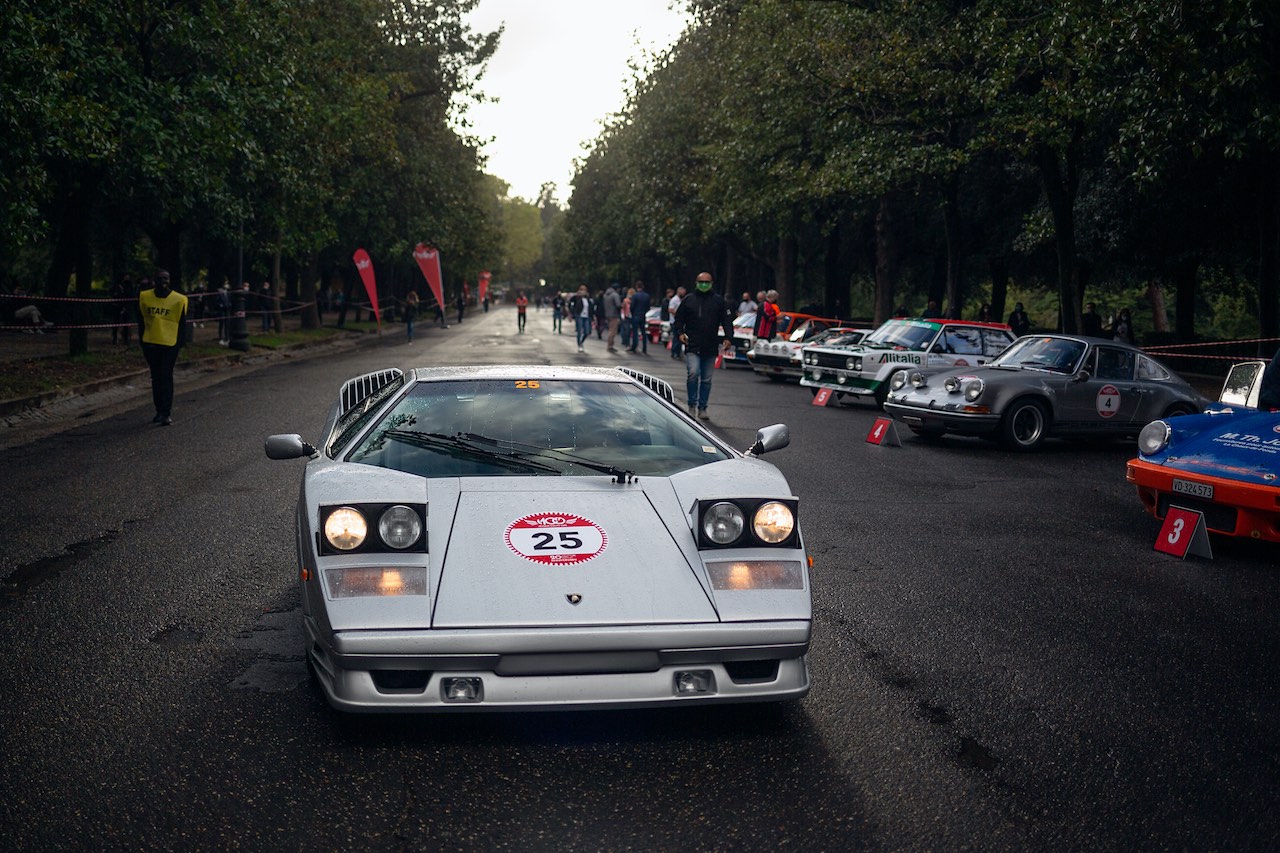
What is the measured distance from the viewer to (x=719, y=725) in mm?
4246

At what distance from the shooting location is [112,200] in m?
26.3

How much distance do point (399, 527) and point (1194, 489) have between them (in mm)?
5903

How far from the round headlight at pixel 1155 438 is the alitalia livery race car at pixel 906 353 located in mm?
9507

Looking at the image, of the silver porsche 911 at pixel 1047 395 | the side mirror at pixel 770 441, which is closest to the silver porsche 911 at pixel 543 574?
the side mirror at pixel 770 441

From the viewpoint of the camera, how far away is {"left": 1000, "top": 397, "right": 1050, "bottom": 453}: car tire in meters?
13.7

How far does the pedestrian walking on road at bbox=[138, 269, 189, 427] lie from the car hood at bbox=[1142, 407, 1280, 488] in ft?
34.0

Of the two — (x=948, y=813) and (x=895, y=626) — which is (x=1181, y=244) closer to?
(x=895, y=626)

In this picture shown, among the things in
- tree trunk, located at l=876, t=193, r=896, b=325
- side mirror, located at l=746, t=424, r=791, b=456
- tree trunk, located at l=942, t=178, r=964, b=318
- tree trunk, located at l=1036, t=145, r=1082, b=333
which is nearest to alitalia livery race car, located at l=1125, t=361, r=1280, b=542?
side mirror, located at l=746, t=424, r=791, b=456

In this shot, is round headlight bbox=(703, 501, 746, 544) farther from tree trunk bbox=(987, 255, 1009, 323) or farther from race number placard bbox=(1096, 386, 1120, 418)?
tree trunk bbox=(987, 255, 1009, 323)

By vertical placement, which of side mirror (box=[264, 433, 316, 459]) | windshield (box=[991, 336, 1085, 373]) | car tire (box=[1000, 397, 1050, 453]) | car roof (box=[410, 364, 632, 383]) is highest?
car roof (box=[410, 364, 632, 383])

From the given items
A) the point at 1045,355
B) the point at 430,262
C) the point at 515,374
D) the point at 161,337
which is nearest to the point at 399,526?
the point at 515,374

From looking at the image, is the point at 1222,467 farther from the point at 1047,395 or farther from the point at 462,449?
the point at 1047,395

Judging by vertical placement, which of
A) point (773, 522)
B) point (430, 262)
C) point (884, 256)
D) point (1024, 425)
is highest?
point (430, 262)

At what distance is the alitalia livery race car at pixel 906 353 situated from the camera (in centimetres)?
1852
